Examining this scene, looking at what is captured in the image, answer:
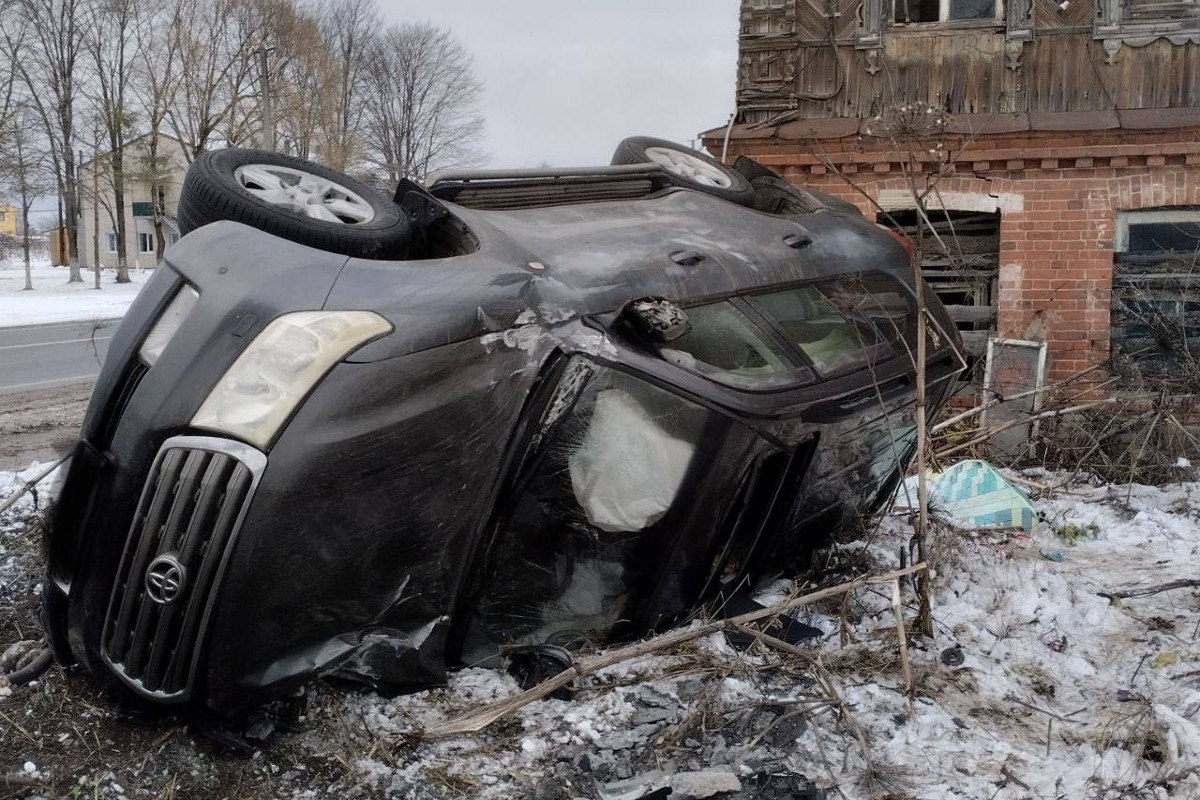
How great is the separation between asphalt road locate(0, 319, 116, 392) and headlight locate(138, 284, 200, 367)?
21.5 feet

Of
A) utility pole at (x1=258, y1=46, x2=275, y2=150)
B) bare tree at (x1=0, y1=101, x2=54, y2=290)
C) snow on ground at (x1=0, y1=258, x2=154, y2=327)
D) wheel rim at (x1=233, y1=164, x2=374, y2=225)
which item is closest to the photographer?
wheel rim at (x1=233, y1=164, x2=374, y2=225)

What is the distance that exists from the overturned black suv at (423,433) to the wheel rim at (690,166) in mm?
923

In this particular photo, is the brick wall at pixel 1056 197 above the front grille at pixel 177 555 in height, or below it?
above

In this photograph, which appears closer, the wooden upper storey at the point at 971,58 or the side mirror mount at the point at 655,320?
the side mirror mount at the point at 655,320

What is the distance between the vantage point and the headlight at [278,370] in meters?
2.73

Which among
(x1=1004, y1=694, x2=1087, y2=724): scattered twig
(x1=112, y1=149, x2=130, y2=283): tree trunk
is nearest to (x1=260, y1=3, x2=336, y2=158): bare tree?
(x1=112, y1=149, x2=130, y2=283): tree trunk

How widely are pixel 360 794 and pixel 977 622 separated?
2.54m

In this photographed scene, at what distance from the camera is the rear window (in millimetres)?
3490

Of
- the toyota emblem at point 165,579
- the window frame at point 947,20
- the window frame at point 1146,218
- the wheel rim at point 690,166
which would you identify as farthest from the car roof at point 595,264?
the window frame at point 947,20

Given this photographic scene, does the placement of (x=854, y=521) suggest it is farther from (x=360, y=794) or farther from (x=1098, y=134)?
Answer: (x=1098, y=134)

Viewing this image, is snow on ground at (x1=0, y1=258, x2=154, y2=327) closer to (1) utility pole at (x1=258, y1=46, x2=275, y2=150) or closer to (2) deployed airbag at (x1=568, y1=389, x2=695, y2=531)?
(1) utility pole at (x1=258, y1=46, x2=275, y2=150)

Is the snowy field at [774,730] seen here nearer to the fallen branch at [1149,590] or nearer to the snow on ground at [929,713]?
the snow on ground at [929,713]

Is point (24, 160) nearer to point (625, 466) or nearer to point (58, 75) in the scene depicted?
point (58, 75)

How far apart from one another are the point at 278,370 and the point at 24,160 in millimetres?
37120
